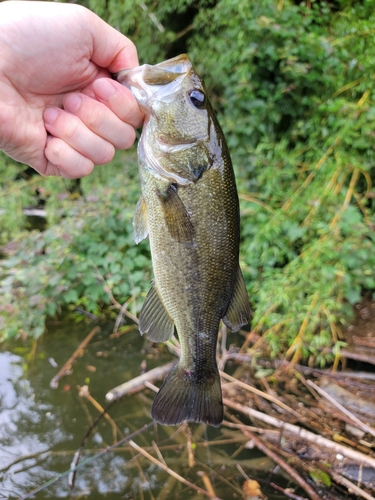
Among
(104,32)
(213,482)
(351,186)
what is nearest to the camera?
(104,32)

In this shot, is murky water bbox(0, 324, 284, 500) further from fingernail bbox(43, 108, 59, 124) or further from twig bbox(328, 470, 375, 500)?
fingernail bbox(43, 108, 59, 124)

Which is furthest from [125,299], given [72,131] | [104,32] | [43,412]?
[104,32]

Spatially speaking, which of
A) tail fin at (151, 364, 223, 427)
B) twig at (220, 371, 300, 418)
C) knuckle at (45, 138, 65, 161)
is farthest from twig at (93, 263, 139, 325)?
knuckle at (45, 138, 65, 161)

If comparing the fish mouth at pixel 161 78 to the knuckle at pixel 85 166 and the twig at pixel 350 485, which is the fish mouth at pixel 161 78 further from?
the twig at pixel 350 485

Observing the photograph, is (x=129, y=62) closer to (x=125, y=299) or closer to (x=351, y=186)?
(x=351, y=186)

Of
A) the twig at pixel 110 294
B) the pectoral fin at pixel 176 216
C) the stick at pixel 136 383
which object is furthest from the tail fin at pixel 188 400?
the twig at pixel 110 294

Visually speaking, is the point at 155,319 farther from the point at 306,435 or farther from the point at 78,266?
the point at 78,266
